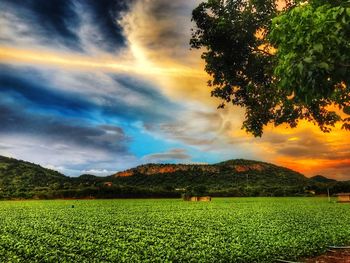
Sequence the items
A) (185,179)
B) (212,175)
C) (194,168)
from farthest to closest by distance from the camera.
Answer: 1. (194,168)
2. (212,175)
3. (185,179)

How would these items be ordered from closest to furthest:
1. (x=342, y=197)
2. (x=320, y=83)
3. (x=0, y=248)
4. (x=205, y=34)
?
1. (x=320, y=83)
2. (x=0, y=248)
3. (x=205, y=34)
4. (x=342, y=197)

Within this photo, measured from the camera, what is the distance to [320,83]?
9.59 meters

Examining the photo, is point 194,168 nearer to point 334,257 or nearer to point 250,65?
point 250,65

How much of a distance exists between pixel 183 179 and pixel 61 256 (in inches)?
6039

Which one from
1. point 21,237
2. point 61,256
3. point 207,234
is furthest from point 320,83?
point 21,237

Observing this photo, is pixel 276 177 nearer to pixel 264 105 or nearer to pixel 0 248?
pixel 264 105

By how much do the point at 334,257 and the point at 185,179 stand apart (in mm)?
152258

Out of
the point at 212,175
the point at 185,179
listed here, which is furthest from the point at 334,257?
the point at 212,175

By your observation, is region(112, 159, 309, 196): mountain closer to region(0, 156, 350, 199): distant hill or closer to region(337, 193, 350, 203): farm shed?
region(0, 156, 350, 199): distant hill

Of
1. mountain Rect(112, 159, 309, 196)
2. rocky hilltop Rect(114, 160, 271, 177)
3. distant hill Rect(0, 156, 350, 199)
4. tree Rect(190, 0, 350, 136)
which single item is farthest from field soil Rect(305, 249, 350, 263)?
rocky hilltop Rect(114, 160, 271, 177)

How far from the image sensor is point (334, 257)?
1526 centimetres

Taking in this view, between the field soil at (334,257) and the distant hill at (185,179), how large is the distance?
84092 millimetres

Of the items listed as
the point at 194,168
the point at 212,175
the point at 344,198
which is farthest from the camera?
the point at 194,168

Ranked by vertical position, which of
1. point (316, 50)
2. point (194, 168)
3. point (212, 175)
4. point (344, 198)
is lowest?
point (344, 198)
